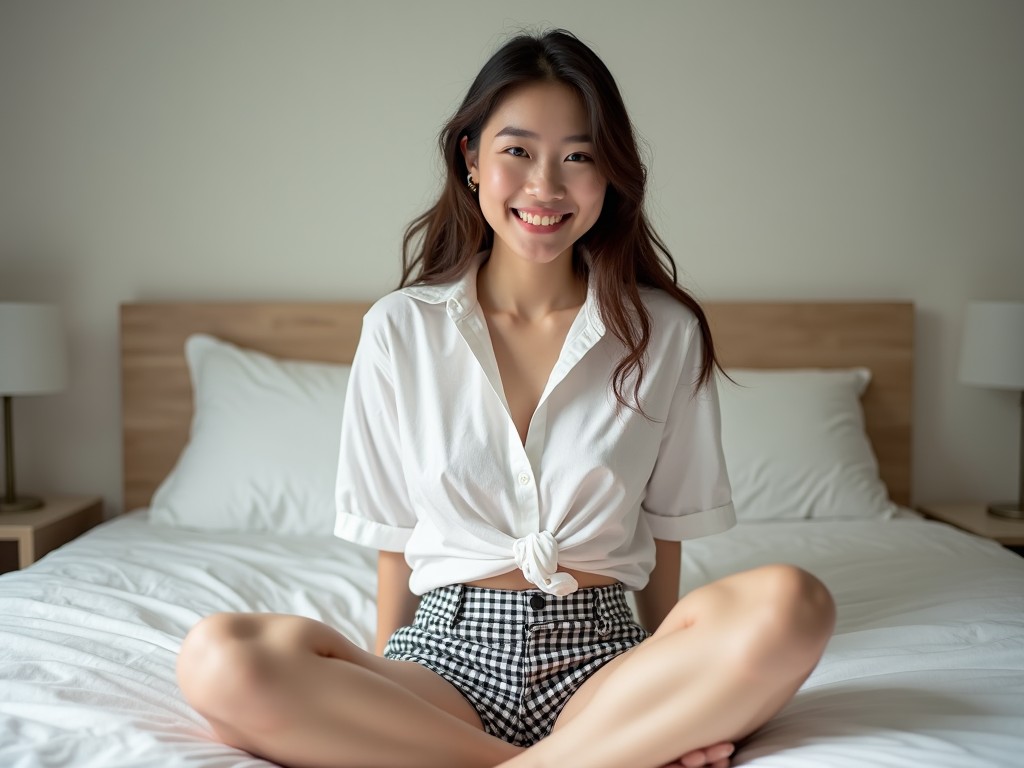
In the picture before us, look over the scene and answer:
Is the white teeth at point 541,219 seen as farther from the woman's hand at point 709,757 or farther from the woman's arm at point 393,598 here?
the woman's hand at point 709,757

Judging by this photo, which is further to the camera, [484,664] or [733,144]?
[733,144]

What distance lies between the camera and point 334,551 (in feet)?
7.59

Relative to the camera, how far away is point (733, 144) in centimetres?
304

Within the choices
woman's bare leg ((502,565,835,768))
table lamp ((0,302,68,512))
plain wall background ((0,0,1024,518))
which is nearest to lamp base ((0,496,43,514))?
table lamp ((0,302,68,512))

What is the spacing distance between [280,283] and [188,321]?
294 mm

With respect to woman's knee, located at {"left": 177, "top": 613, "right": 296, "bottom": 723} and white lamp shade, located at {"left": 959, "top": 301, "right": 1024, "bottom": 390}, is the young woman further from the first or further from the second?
white lamp shade, located at {"left": 959, "top": 301, "right": 1024, "bottom": 390}

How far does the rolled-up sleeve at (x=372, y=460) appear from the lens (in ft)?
5.19

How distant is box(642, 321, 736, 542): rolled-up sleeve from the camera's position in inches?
63.1

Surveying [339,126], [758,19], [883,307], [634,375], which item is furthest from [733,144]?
[634,375]

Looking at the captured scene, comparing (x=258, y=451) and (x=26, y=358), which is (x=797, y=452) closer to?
(x=258, y=451)

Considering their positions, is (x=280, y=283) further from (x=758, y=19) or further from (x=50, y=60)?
(x=758, y=19)

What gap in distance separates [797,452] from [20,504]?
216 centimetres

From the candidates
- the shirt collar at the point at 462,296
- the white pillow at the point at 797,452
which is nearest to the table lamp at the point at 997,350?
the white pillow at the point at 797,452

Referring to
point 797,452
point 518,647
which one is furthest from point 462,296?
point 797,452
